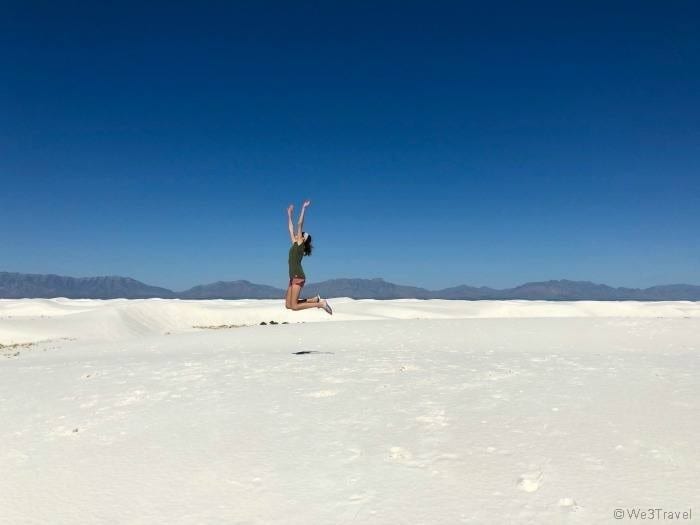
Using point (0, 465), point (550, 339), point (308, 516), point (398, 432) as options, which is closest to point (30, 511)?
point (0, 465)

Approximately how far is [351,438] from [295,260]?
20.4ft

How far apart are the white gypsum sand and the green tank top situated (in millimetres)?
1928

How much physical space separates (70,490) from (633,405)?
6509 mm

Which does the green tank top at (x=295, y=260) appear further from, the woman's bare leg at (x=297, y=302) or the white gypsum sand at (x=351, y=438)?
the white gypsum sand at (x=351, y=438)

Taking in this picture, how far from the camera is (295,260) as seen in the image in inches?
451

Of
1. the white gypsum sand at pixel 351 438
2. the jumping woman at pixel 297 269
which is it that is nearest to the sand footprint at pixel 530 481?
the white gypsum sand at pixel 351 438

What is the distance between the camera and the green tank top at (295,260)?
11.4 meters

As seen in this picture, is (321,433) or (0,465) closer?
(0,465)

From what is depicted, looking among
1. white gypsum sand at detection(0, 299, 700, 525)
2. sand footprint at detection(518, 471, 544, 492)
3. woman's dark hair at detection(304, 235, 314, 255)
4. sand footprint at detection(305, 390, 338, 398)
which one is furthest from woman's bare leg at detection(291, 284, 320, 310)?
sand footprint at detection(518, 471, 544, 492)

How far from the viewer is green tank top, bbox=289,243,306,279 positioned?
11422 mm

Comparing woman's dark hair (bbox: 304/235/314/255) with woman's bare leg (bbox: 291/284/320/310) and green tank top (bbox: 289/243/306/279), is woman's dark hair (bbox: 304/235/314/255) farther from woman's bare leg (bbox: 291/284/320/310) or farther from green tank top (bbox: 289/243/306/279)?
woman's bare leg (bbox: 291/284/320/310)

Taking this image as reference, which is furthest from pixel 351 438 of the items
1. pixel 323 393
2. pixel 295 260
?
pixel 295 260

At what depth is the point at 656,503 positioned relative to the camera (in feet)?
12.7

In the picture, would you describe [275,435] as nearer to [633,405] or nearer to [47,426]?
[47,426]
